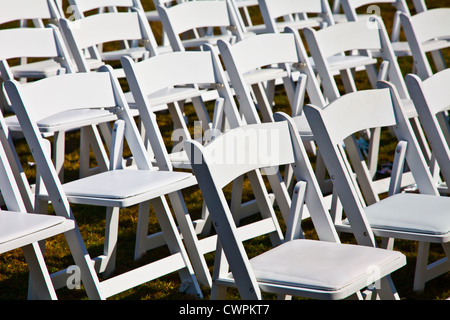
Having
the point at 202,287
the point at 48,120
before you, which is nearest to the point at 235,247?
the point at 202,287

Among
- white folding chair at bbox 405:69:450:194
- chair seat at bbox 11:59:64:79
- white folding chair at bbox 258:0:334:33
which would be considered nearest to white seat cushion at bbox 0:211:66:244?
white folding chair at bbox 405:69:450:194

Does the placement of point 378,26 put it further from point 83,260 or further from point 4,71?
point 83,260

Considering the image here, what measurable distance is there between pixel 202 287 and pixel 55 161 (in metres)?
1.41

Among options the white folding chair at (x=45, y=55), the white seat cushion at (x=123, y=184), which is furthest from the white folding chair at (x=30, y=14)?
the white seat cushion at (x=123, y=184)

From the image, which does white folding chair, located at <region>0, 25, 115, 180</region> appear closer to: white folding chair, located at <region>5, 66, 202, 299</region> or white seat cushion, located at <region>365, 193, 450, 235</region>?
white folding chair, located at <region>5, 66, 202, 299</region>

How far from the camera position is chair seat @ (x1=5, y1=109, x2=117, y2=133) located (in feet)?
12.0

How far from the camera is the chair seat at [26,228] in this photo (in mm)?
2428

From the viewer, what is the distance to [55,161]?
4324 mm

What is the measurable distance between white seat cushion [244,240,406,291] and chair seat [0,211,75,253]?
75 centimetres

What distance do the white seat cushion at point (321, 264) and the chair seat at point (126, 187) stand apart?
619 mm

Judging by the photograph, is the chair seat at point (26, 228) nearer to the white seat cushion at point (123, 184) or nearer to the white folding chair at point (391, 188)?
the white seat cushion at point (123, 184)

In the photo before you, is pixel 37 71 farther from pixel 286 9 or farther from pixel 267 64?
pixel 286 9

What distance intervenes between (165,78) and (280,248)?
133 centimetres

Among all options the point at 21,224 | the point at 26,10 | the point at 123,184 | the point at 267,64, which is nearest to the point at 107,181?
the point at 123,184
